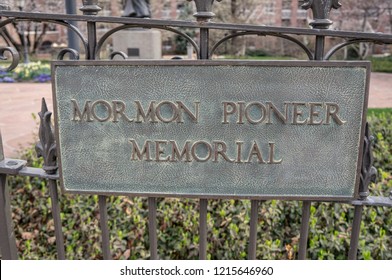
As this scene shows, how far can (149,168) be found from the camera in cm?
149

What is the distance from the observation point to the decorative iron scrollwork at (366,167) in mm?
1408

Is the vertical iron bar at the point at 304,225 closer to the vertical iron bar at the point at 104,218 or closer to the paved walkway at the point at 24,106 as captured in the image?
the vertical iron bar at the point at 104,218

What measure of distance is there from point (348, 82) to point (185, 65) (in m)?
0.56

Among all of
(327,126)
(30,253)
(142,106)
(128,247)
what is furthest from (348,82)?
(30,253)

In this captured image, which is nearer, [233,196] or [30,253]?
[233,196]

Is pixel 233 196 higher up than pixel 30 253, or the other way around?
pixel 233 196

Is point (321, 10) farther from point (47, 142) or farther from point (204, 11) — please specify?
point (47, 142)

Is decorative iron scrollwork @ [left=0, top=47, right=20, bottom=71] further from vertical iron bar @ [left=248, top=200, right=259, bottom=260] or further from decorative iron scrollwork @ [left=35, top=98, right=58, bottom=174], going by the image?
vertical iron bar @ [left=248, top=200, right=259, bottom=260]

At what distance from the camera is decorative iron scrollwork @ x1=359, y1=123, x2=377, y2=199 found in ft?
4.62

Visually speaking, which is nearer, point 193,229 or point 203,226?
point 203,226

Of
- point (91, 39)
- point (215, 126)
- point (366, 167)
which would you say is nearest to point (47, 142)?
point (91, 39)

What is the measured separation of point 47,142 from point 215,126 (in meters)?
0.66

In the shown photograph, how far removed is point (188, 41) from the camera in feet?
4.56

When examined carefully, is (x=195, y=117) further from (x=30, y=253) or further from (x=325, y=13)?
(x=30, y=253)
